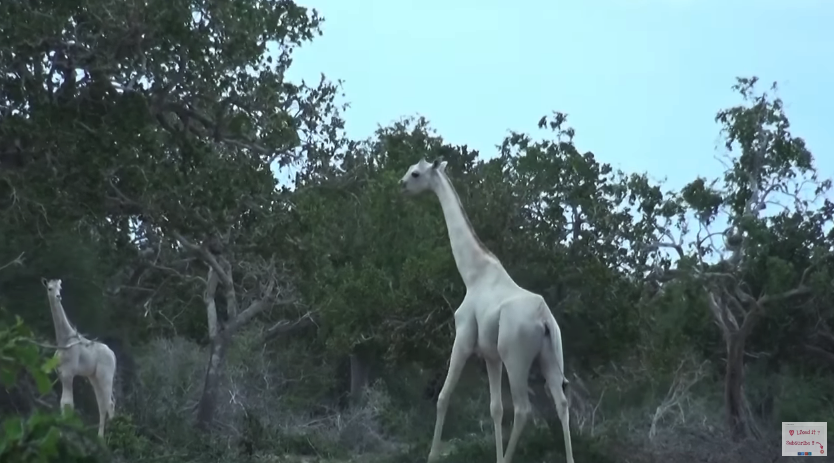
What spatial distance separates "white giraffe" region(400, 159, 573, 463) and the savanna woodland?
1246 millimetres

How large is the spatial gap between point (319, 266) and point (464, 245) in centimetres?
757

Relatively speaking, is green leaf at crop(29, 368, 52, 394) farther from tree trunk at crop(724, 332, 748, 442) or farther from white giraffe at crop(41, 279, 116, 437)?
tree trunk at crop(724, 332, 748, 442)

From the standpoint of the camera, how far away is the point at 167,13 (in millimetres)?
11633

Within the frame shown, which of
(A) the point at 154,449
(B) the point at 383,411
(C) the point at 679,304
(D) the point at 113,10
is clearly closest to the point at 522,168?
(C) the point at 679,304

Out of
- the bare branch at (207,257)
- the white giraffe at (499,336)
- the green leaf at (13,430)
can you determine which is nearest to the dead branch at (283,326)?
the bare branch at (207,257)

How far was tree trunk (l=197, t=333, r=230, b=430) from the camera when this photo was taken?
63.7 ft

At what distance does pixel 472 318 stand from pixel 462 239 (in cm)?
84

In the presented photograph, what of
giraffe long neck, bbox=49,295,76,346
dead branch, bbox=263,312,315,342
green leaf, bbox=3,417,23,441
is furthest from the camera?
dead branch, bbox=263,312,315,342

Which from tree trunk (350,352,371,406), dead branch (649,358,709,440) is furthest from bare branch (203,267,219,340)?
dead branch (649,358,709,440)

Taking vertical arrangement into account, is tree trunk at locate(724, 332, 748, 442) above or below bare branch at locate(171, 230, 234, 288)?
below

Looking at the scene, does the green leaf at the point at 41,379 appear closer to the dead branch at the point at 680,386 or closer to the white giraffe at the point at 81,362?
the white giraffe at the point at 81,362

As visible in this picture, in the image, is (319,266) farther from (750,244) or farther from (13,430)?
(13,430)

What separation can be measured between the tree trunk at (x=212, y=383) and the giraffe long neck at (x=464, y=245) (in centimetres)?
929

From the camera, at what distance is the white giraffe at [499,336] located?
988 centimetres
